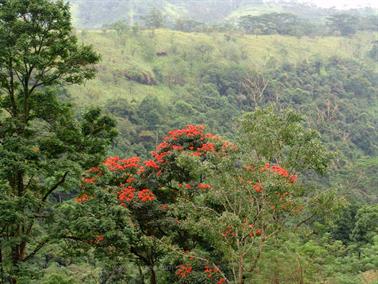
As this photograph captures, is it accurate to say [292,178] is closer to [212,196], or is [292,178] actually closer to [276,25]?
[212,196]

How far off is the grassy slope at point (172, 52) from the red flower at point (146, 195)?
56.5 meters

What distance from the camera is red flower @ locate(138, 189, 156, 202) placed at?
19500 mm

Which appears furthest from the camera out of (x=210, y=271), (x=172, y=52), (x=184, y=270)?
(x=172, y=52)

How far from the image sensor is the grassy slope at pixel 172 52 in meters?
85.6

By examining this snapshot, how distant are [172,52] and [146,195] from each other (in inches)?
3418

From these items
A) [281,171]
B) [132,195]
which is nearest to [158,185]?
[132,195]

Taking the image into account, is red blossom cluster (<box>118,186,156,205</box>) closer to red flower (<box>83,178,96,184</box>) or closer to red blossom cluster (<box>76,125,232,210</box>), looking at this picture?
red blossom cluster (<box>76,125,232,210</box>)

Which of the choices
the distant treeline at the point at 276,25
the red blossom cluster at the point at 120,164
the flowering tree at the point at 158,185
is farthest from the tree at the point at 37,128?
the distant treeline at the point at 276,25

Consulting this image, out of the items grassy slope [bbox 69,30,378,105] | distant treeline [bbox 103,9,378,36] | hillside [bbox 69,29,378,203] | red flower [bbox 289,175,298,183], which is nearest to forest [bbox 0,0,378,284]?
red flower [bbox 289,175,298,183]

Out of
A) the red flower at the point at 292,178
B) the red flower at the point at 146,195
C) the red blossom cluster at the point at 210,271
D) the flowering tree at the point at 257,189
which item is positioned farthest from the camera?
the red flower at the point at 146,195

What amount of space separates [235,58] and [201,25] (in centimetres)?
2435

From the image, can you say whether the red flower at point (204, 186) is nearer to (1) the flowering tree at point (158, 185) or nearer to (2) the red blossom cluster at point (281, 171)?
(1) the flowering tree at point (158, 185)

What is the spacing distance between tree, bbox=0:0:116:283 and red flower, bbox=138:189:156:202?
11.4 feet

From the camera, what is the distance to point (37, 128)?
16.0 m
